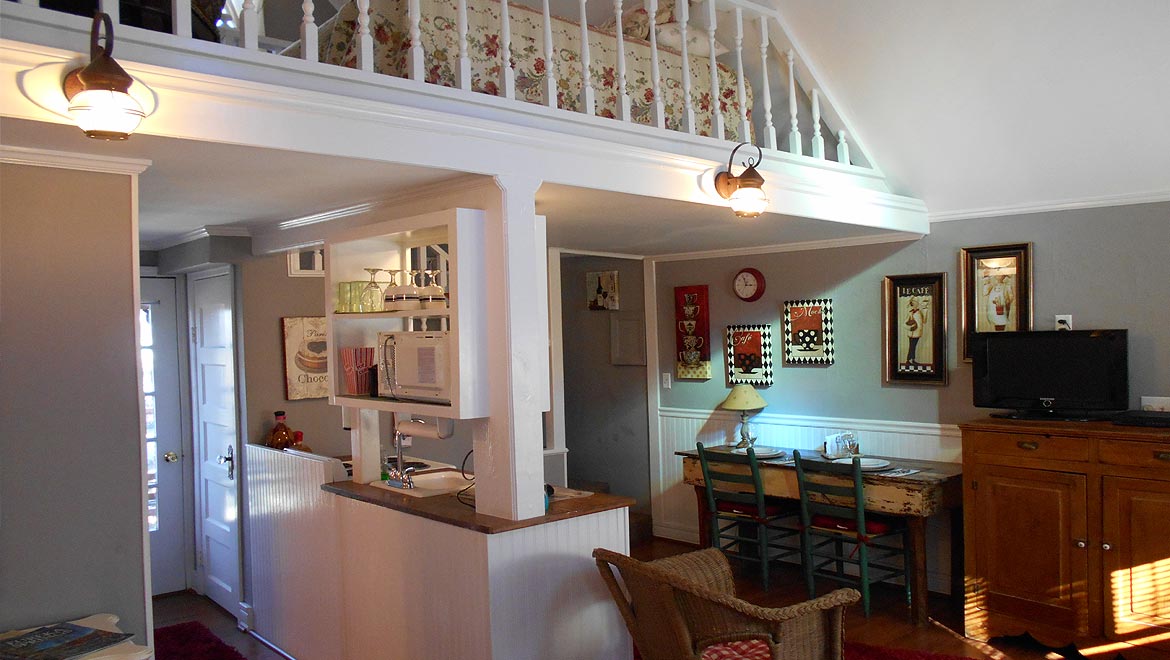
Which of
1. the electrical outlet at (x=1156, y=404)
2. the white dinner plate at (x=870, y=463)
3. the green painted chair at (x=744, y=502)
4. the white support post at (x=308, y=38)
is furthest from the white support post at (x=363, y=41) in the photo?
the electrical outlet at (x=1156, y=404)

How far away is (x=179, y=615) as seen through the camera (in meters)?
5.00

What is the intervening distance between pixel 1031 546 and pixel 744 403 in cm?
188

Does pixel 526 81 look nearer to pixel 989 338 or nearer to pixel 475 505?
pixel 475 505

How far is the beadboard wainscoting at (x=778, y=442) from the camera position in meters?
5.03

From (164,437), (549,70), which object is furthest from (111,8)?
(164,437)

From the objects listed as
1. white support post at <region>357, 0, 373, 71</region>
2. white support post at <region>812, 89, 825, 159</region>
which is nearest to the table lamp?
white support post at <region>812, 89, 825, 159</region>

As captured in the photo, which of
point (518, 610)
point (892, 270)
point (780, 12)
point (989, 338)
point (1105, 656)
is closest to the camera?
point (518, 610)

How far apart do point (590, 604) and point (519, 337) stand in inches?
39.9

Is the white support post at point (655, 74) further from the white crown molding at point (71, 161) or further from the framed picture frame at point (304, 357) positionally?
the framed picture frame at point (304, 357)

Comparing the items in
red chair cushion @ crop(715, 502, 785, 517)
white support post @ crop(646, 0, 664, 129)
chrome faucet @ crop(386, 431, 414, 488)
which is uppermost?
white support post @ crop(646, 0, 664, 129)

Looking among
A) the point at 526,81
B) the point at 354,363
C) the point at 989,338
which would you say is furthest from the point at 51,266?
the point at 989,338

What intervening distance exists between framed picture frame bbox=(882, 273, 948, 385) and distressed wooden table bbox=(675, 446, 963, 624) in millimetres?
503

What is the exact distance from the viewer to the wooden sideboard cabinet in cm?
388

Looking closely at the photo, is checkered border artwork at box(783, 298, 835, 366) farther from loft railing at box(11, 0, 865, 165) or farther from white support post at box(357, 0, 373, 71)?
white support post at box(357, 0, 373, 71)
